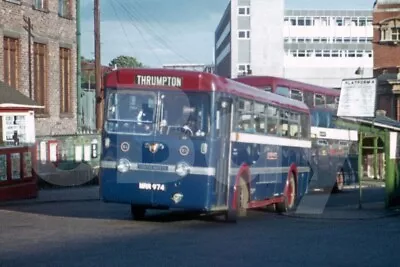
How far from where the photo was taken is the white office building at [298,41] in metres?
81.5

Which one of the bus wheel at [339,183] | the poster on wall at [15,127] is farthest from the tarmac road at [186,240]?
the bus wheel at [339,183]

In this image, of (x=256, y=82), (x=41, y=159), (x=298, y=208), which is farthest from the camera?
(x=41, y=159)

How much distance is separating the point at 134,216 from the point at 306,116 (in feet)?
25.6

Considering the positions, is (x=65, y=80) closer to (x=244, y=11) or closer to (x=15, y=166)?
(x=15, y=166)

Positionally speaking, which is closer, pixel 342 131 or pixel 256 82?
pixel 256 82

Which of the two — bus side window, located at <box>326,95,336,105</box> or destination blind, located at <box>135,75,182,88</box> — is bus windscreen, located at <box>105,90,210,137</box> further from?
bus side window, located at <box>326,95,336,105</box>

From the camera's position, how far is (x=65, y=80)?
3722 cm

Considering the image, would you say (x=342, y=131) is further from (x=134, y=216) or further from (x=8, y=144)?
(x=134, y=216)

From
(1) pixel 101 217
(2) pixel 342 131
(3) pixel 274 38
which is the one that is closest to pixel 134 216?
(1) pixel 101 217

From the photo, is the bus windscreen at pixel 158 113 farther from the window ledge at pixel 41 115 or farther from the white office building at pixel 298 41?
the white office building at pixel 298 41

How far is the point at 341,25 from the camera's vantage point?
84.2 metres

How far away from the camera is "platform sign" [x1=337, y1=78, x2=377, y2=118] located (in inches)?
969

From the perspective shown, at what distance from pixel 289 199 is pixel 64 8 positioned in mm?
17307

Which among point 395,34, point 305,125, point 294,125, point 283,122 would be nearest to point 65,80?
point 305,125
